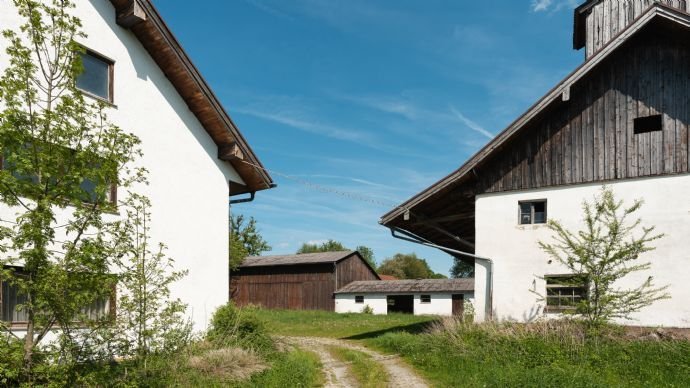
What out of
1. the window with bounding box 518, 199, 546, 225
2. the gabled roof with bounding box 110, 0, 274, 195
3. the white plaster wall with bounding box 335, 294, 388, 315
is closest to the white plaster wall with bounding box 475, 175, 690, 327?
the window with bounding box 518, 199, 546, 225

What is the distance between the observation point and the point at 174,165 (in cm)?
1462

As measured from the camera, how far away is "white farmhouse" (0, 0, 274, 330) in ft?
43.2

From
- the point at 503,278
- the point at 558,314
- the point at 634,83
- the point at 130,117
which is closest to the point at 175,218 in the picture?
the point at 130,117

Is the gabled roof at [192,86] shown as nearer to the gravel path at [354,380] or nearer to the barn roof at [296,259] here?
the gravel path at [354,380]

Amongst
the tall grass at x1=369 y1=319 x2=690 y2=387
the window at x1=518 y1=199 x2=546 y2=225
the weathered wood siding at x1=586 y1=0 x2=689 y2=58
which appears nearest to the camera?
the tall grass at x1=369 y1=319 x2=690 y2=387

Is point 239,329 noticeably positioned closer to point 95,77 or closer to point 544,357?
point 95,77

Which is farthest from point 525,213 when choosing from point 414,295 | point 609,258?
point 414,295

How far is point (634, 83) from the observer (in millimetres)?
14523

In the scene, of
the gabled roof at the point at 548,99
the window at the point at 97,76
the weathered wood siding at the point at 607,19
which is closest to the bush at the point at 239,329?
the gabled roof at the point at 548,99

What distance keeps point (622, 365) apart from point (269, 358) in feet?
27.0

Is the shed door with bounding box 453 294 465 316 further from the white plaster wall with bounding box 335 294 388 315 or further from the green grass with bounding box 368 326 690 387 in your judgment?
the green grass with bounding box 368 326 690 387

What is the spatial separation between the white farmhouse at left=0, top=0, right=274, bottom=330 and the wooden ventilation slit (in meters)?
10.9

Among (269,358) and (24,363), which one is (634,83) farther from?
(24,363)

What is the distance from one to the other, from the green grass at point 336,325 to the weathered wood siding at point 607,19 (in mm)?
13355
